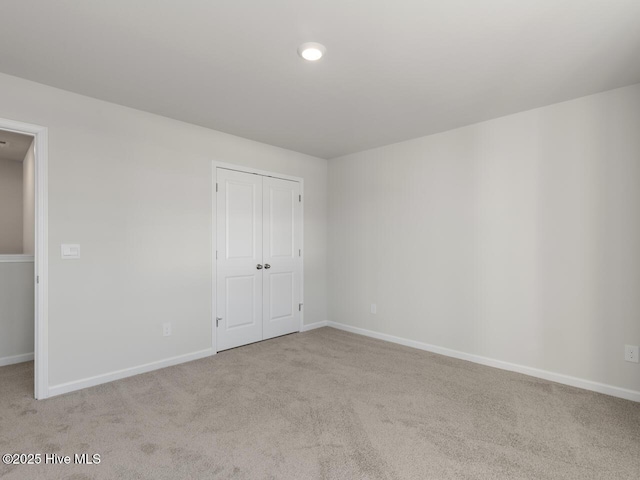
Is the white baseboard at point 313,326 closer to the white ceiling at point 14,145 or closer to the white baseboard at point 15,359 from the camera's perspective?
the white baseboard at point 15,359

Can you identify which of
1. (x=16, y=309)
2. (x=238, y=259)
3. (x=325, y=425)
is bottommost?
A: (x=325, y=425)

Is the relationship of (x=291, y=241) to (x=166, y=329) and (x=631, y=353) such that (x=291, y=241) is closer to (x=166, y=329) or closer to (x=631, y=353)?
(x=166, y=329)

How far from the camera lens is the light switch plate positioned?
2.84 meters

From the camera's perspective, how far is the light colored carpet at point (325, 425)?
190 cm

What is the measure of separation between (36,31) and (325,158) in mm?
3495

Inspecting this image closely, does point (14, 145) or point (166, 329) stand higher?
point (14, 145)

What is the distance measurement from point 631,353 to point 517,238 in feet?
3.95

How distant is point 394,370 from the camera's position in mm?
3355

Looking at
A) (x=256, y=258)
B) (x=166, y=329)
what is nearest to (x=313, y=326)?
(x=256, y=258)

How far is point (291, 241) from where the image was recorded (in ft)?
15.5

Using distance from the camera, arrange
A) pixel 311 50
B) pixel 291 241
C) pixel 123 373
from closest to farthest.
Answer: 1. pixel 311 50
2. pixel 123 373
3. pixel 291 241

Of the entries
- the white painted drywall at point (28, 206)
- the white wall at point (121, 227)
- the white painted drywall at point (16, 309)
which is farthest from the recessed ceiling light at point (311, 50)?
the white painted drywall at point (28, 206)

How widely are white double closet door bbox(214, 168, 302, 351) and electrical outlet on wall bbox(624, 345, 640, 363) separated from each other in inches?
133

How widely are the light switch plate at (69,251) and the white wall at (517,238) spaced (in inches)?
123
